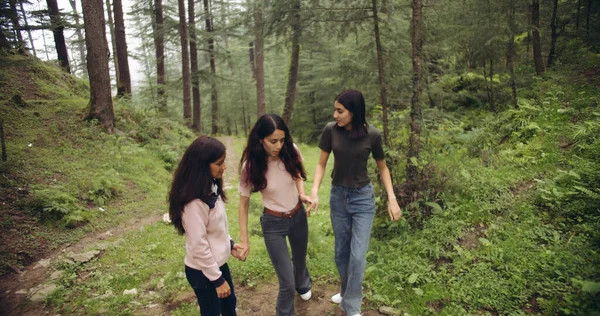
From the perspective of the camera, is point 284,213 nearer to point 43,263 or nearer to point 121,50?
point 43,263

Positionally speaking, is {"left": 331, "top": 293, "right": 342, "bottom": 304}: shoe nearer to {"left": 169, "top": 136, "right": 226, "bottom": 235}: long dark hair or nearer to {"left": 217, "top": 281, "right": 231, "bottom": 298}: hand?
{"left": 217, "top": 281, "right": 231, "bottom": 298}: hand

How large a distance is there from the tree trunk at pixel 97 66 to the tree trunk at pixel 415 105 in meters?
8.74

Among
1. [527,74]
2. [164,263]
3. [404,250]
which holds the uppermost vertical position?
[527,74]

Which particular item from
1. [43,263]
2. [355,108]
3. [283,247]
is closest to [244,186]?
[283,247]

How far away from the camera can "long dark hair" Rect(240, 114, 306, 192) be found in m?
2.96

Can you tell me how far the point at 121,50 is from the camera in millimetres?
13250

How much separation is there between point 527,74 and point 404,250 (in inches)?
390

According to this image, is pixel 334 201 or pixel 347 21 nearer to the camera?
pixel 334 201

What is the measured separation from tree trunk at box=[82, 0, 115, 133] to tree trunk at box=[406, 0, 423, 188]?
8.74 metres

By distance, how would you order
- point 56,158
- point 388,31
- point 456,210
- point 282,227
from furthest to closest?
point 56,158 < point 388,31 < point 456,210 < point 282,227

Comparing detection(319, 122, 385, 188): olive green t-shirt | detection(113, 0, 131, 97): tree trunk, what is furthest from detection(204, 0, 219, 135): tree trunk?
detection(319, 122, 385, 188): olive green t-shirt

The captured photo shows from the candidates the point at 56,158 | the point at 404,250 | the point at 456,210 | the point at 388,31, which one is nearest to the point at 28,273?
the point at 56,158

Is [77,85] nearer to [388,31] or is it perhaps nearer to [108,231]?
[108,231]

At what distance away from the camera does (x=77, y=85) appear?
44.1 ft
